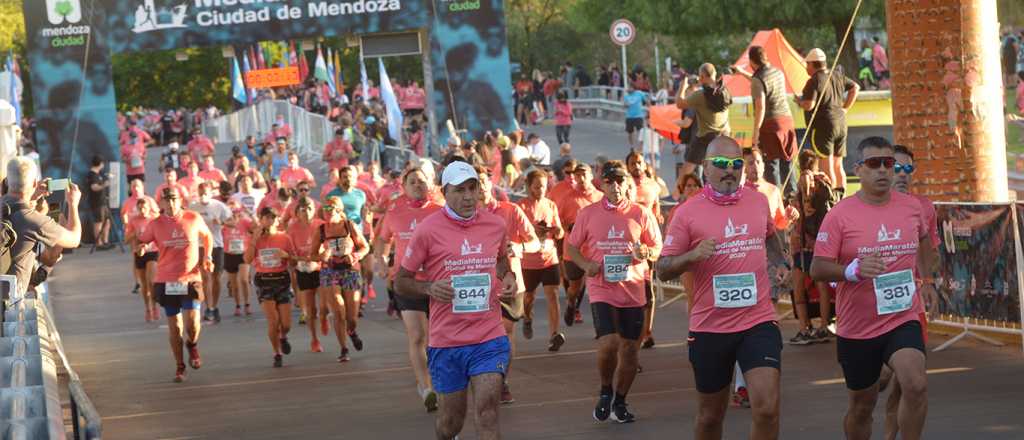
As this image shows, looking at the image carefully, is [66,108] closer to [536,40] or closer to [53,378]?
[53,378]

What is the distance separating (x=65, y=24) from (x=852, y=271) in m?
25.5

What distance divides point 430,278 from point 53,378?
2.77 meters

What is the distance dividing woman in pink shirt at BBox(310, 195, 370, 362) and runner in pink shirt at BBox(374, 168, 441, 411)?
1.57 m

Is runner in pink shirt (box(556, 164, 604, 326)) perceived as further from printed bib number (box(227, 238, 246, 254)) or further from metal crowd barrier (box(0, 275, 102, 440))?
metal crowd barrier (box(0, 275, 102, 440))

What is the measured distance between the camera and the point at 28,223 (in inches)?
402

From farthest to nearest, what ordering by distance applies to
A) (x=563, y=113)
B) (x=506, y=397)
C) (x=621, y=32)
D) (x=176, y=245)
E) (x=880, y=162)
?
(x=563, y=113) → (x=621, y=32) → (x=176, y=245) → (x=506, y=397) → (x=880, y=162)

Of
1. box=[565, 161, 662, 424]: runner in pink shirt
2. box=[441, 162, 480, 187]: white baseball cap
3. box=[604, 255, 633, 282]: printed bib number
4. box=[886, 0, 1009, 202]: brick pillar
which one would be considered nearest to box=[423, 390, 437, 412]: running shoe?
box=[565, 161, 662, 424]: runner in pink shirt

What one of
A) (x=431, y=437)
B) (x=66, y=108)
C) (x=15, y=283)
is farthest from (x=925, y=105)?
(x=66, y=108)

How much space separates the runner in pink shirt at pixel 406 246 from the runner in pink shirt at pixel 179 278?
2.31m

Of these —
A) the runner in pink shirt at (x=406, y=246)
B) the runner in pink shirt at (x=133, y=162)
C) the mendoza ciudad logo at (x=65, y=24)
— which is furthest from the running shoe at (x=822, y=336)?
the runner in pink shirt at (x=133, y=162)

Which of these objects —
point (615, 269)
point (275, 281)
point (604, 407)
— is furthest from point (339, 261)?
point (604, 407)

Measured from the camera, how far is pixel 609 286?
37.0 ft

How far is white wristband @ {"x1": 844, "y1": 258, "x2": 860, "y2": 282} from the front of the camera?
8.09m

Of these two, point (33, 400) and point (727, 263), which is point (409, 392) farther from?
point (33, 400)
